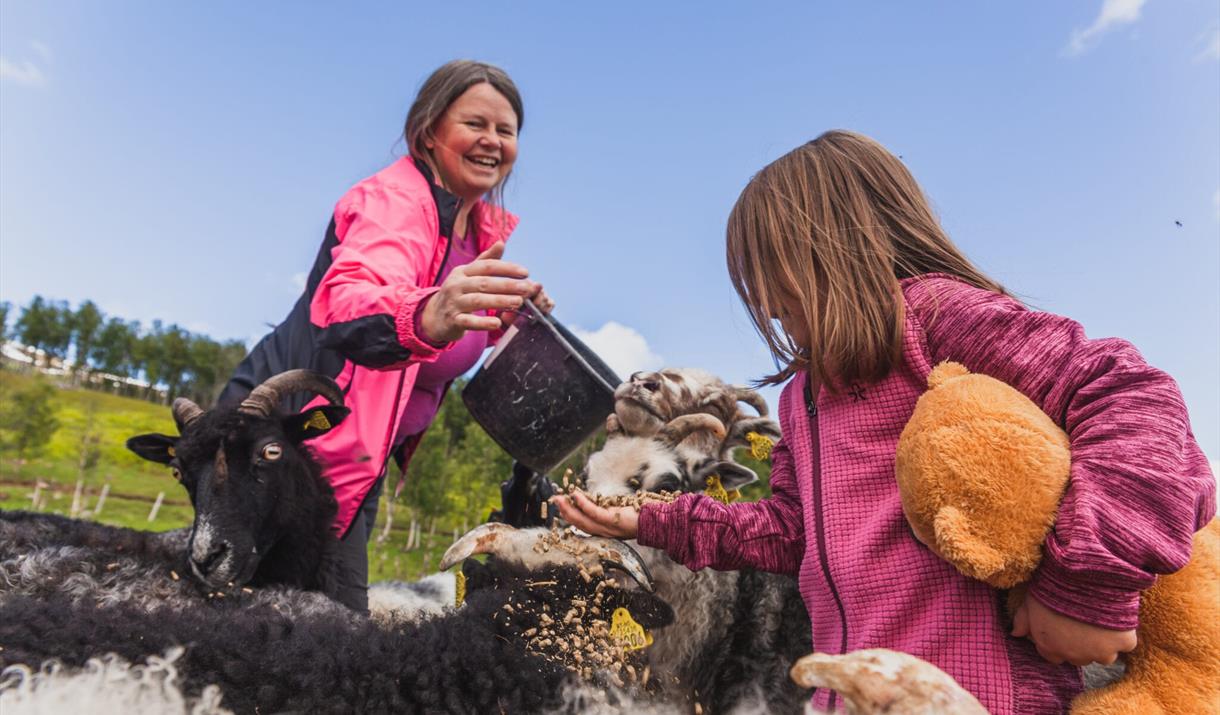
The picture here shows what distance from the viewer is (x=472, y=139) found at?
4.53 meters

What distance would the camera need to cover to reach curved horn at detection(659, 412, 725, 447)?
→ 11.8 ft

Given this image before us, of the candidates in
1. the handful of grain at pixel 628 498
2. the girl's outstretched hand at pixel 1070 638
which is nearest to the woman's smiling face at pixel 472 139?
the handful of grain at pixel 628 498

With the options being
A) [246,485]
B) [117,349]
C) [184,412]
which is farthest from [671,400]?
[117,349]

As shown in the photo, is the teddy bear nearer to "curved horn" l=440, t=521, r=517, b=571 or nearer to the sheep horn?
the sheep horn

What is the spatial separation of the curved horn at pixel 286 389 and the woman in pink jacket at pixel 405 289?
0.26 ft

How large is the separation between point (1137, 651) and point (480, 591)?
1.90 m

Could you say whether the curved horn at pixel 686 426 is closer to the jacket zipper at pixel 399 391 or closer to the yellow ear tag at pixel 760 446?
the yellow ear tag at pixel 760 446

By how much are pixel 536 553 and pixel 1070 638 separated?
174cm

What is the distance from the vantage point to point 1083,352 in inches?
80.0

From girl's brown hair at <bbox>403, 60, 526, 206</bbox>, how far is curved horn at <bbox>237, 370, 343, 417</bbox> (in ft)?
4.53

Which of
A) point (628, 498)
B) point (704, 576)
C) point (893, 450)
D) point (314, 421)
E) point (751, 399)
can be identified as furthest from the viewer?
point (314, 421)

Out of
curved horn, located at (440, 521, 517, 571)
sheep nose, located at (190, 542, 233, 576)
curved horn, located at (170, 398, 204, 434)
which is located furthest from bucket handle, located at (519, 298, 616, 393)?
curved horn, located at (170, 398, 204, 434)

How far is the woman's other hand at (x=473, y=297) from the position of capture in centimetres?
340

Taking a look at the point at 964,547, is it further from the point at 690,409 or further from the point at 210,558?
the point at 210,558
